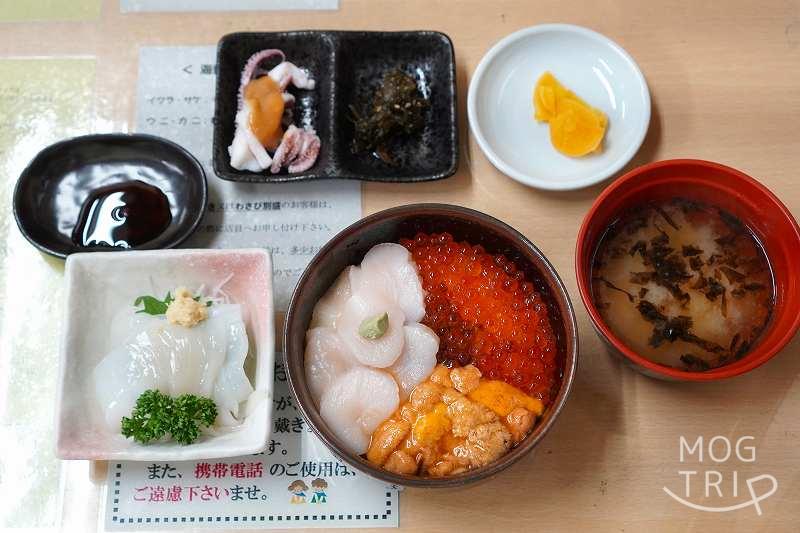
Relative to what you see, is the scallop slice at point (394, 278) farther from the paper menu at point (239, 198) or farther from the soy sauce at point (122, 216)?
the soy sauce at point (122, 216)

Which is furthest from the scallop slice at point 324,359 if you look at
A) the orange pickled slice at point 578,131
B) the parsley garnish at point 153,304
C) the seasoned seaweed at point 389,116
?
the orange pickled slice at point 578,131

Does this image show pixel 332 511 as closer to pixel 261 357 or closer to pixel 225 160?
pixel 261 357

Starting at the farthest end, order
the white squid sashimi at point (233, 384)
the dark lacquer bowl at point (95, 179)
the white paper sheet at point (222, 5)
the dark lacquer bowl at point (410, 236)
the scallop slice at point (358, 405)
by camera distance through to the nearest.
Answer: the white paper sheet at point (222, 5)
the dark lacquer bowl at point (95, 179)
the white squid sashimi at point (233, 384)
the scallop slice at point (358, 405)
the dark lacquer bowl at point (410, 236)

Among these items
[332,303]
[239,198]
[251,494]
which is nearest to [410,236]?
[332,303]

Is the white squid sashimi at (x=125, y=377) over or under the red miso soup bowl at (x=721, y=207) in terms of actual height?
under

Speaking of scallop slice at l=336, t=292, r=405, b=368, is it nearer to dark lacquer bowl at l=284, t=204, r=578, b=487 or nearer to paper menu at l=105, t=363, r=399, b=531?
dark lacquer bowl at l=284, t=204, r=578, b=487

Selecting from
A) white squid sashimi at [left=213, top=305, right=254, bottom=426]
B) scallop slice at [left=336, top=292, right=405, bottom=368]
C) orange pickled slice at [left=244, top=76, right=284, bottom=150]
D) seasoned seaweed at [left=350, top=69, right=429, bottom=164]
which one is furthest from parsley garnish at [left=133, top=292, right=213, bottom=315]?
seasoned seaweed at [left=350, top=69, right=429, bottom=164]
